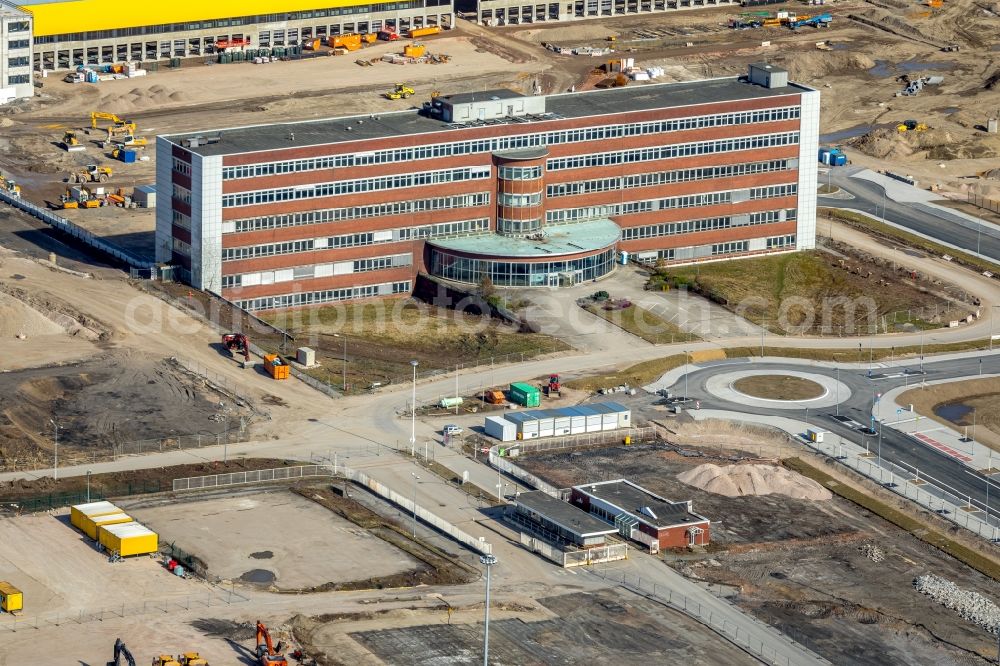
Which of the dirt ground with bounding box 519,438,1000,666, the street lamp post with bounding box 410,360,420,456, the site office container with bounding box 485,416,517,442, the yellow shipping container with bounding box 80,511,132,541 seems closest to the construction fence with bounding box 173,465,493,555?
the street lamp post with bounding box 410,360,420,456

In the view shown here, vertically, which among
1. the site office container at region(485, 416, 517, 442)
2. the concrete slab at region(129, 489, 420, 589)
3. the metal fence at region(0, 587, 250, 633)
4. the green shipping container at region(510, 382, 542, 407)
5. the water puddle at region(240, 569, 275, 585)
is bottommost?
the metal fence at region(0, 587, 250, 633)

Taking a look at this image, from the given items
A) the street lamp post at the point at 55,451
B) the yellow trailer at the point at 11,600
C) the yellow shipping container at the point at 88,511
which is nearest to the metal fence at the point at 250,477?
the yellow shipping container at the point at 88,511

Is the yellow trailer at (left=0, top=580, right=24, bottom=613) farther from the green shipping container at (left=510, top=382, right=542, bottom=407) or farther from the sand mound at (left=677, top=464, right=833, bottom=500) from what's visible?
the green shipping container at (left=510, top=382, right=542, bottom=407)

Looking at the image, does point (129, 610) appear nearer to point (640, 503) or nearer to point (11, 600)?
point (11, 600)

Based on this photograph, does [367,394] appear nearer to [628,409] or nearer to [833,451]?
[628,409]

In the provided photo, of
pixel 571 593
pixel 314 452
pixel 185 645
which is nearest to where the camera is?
pixel 185 645

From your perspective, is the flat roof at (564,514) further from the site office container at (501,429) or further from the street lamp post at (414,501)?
the site office container at (501,429)

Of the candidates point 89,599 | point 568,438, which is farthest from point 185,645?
point 568,438
